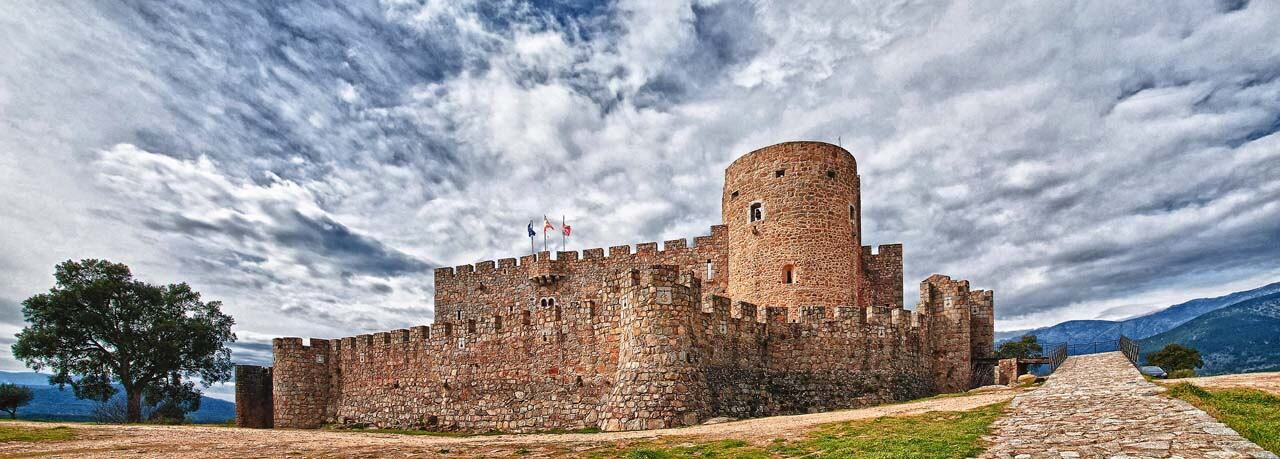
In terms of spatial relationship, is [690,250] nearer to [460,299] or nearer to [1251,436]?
[460,299]

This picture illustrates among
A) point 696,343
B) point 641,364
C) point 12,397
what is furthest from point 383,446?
point 12,397

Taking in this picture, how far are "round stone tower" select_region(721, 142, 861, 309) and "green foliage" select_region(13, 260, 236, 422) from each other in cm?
2970

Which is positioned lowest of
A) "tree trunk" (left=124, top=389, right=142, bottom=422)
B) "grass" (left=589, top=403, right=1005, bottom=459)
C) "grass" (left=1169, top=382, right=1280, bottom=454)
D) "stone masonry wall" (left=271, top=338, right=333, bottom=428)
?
"tree trunk" (left=124, top=389, right=142, bottom=422)

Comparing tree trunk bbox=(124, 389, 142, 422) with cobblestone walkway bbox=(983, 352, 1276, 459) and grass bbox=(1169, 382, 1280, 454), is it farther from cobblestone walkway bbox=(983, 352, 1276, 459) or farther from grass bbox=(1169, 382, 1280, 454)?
grass bbox=(1169, 382, 1280, 454)

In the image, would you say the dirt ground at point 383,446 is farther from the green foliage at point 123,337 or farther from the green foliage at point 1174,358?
the green foliage at point 1174,358

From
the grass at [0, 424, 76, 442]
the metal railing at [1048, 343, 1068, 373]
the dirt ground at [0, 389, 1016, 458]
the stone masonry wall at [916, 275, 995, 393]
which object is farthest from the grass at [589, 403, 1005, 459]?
the metal railing at [1048, 343, 1068, 373]

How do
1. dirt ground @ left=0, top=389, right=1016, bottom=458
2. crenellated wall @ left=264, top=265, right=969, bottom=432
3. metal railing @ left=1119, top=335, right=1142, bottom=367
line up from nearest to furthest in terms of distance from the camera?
dirt ground @ left=0, top=389, right=1016, bottom=458
crenellated wall @ left=264, top=265, right=969, bottom=432
metal railing @ left=1119, top=335, right=1142, bottom=367

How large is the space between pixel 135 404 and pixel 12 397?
7613mm

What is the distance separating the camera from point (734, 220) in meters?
33.6

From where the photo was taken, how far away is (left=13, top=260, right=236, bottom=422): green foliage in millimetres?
35875

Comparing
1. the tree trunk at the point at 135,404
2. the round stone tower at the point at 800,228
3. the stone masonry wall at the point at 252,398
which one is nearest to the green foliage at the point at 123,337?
the tree trunk at the point at 135,404

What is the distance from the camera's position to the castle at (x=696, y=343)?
1934cm

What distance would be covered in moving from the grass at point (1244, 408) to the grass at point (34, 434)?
24.1m

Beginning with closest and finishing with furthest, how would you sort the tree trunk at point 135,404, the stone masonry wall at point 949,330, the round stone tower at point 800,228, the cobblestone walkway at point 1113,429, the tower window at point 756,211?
the cobblestone walkway at point 1113,429, the stone masonry wall at point 949,330, the round stone tower at point 800,228, the tower window at point 756,211, the tree trunk at point 135,404
